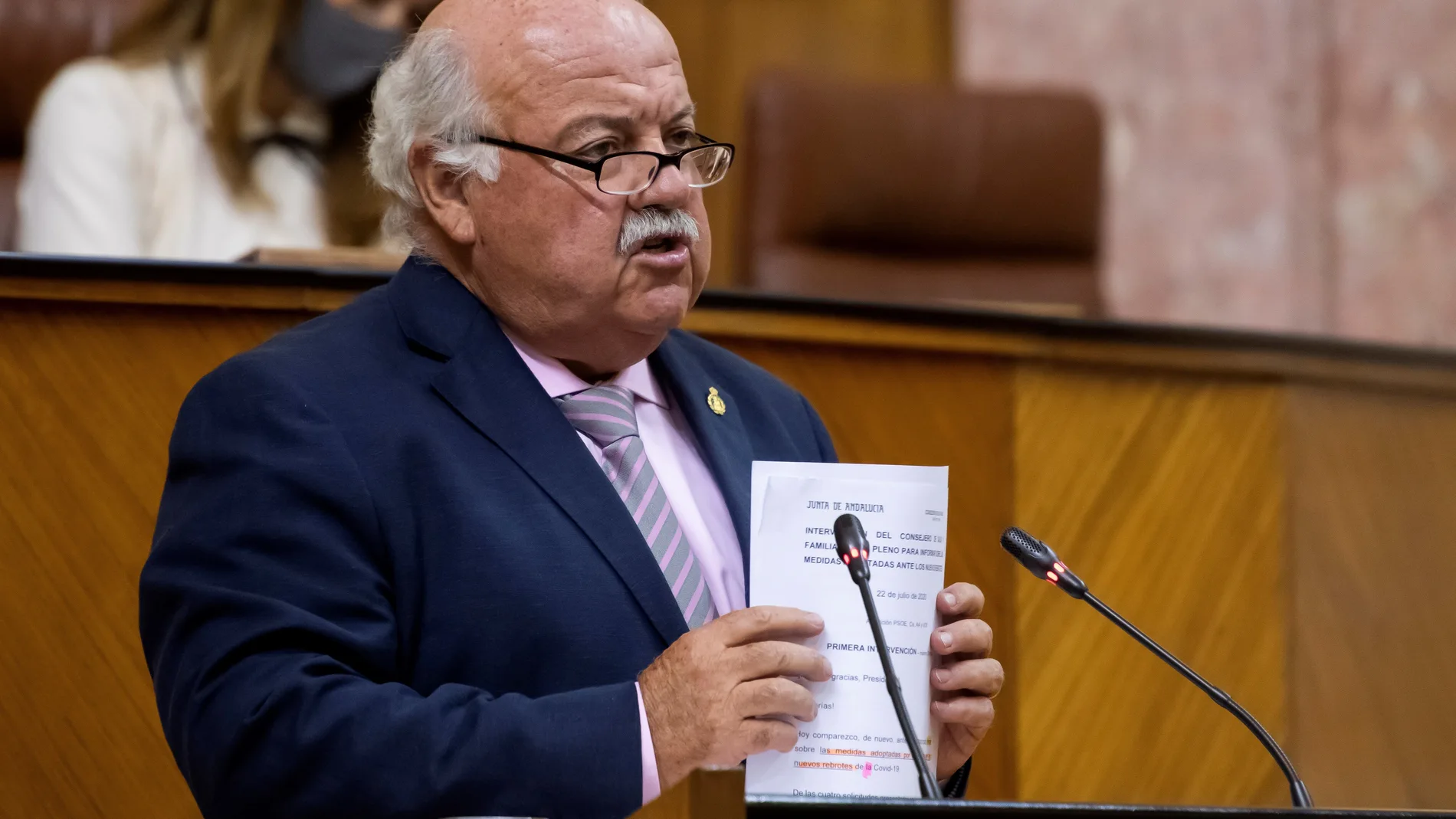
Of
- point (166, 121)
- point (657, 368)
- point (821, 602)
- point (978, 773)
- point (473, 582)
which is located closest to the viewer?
point (821, 602)

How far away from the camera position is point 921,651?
125cm

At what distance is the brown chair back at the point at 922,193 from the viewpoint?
2945 millimetres

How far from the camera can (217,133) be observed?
272 centimetres

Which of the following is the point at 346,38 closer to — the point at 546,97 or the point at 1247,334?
the point at 546,97

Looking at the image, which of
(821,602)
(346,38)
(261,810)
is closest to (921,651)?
(821,602)

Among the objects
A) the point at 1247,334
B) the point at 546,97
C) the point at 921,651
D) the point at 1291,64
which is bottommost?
the point at 921,651

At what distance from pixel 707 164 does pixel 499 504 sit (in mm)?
453

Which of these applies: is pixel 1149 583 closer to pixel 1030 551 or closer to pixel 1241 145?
pixel 1030 551

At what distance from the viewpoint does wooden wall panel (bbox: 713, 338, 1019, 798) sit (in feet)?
6.84

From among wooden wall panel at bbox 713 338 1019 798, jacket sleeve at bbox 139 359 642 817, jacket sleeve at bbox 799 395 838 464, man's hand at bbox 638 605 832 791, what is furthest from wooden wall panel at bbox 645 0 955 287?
man's hand at bbox 638 605 832 791

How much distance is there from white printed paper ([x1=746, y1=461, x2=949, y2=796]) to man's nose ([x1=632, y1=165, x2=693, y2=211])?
412 mm

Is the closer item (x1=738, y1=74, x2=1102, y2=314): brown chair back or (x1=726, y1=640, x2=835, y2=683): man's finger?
(x1=726, y1=640, x2=835, y2=683): man's finger

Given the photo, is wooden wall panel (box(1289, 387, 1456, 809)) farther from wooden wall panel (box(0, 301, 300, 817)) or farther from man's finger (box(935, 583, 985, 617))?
wooden wall panel (box(0, 301, 300, 817))

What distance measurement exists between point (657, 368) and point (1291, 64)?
10.0ft
